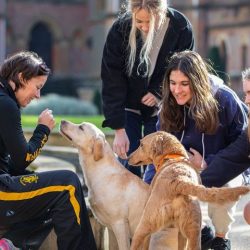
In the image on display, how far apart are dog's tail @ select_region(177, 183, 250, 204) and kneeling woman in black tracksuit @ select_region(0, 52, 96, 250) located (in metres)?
0.95

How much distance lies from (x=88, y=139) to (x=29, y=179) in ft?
2.57

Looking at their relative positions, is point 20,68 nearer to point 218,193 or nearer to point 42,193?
point 42,193

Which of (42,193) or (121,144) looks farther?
(121,144)

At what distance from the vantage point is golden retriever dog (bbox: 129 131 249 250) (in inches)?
177

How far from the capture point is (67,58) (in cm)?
4025

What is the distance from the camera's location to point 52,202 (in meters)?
5.03

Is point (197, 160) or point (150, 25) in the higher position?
point (150, 25)

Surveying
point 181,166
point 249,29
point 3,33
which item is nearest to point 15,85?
point 181,166

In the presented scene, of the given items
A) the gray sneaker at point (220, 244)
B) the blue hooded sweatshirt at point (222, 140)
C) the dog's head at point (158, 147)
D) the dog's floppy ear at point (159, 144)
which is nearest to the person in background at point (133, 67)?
the blue hooded sweatshirt at point (222, 140)

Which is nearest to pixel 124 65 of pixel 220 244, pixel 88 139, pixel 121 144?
pixel 121 144

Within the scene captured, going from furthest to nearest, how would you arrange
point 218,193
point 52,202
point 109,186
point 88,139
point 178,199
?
1. point 88,139
2. point 109,186
3. point 52,202
4. point 178,199
5. point 218,193

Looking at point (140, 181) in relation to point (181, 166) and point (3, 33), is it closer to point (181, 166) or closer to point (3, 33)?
point (181, 166)

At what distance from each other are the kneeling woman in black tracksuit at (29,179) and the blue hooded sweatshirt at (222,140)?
913mm

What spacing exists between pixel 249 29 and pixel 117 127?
2716cm
